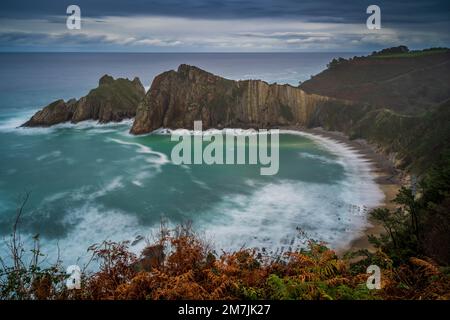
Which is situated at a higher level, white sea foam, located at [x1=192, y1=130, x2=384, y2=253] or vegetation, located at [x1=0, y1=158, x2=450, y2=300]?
vegetation, located at [x1=0, y1=158, x2=450, y2=300]

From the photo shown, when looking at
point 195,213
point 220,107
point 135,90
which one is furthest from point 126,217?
point 135,90

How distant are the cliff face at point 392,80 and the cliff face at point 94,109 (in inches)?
1405

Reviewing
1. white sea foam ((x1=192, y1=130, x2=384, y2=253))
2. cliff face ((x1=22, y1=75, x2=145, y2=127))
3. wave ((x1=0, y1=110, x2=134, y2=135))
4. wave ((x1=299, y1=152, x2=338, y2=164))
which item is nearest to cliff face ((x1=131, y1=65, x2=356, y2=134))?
wave ((x1=0, y1=110, x2=134, y2=135))

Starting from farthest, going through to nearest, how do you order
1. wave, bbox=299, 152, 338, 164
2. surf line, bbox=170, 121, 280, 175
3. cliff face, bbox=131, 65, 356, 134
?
cliff face, bbox=131, 65, 356, 134 → surf line, bbox=170, 121, 280, 175 → wave, bbox=299, 152, 338, 164

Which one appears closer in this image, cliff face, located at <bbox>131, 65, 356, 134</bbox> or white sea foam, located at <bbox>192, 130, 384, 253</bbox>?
white sea foam, located at <bbox>192, 130, 384, 253</bbox>

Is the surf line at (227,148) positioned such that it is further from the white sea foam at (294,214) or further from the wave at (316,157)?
the white sea foam at (294,214)

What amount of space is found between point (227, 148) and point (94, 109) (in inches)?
1042

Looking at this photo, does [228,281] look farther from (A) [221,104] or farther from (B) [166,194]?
(A) [221,104]

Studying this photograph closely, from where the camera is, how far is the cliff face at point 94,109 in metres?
57.9

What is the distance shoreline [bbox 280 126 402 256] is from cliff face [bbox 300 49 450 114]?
531 inches

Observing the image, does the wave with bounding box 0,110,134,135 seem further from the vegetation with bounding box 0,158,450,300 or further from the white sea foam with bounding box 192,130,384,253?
the vegetation with bounding box 0,158,450,300

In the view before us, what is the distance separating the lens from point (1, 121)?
6225 cm

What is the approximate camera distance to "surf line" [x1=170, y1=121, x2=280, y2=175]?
3966 centimetres

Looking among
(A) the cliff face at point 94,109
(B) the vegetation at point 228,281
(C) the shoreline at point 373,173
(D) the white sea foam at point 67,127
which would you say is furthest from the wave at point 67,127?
(B) the vegetation at point 228,281
